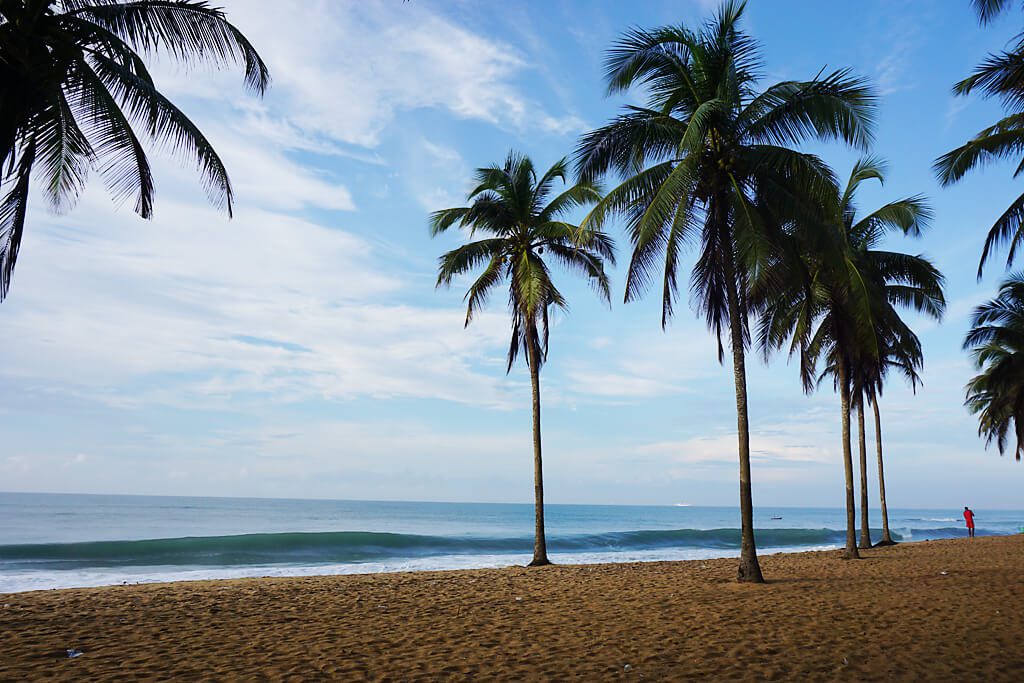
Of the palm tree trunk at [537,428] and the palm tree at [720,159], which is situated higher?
the palm tree at [720,159]

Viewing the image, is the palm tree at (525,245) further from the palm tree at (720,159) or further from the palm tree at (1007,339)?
the palm tree at (1007,339)

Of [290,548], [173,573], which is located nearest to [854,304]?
[173,573]

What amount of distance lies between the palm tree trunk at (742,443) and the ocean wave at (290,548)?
1604 cm

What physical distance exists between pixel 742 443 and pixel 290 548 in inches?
862

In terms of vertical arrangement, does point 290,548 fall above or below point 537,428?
below

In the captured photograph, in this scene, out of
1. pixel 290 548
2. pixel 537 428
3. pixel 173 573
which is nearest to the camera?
pixel 537 428

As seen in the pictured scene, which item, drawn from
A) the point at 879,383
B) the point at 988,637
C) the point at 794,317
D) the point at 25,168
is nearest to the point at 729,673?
the point at 988,637

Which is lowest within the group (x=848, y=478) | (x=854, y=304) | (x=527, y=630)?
(x=527, y=630)

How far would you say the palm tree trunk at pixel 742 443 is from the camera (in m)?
11.6

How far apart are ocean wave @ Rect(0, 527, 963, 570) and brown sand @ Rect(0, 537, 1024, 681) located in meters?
13.3

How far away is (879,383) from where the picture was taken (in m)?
21.0

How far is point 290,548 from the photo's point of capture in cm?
2786

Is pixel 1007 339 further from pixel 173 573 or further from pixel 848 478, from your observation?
pixel 173 573

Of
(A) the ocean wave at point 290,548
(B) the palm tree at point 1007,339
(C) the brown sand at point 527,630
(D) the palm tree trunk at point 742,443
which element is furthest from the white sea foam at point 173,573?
(B) the palm tree at point 1007,339
